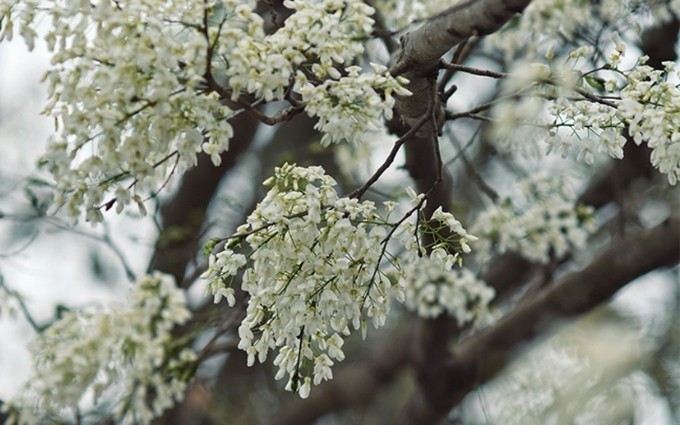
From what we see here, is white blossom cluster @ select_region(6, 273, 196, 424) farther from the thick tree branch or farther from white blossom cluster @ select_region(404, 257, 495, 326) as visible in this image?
the thick tree branch

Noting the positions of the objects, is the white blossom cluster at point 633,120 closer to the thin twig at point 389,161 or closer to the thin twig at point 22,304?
the thin twig at point 389,161

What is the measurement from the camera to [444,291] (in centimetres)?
432

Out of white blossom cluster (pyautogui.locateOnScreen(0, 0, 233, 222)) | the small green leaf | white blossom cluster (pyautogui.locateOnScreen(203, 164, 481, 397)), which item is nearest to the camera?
white blossom cluster (pyautogui.locateOnScreen(0, 0, 233, 222))

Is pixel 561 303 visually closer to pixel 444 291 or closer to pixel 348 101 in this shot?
pixel 444 291

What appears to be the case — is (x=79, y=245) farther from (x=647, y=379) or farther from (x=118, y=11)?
(x=118, y=11)

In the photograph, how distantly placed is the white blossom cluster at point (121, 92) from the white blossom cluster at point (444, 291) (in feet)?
7.97

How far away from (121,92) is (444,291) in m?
2.67

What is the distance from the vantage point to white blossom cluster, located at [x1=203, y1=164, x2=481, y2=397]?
2076mm

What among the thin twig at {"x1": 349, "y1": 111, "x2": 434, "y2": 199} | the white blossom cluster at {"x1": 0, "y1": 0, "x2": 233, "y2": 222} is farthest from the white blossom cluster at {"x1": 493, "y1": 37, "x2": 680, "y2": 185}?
the white blossom cluster at {"x1": 0, "y1": 0, "x2": 233, "y2": 222}

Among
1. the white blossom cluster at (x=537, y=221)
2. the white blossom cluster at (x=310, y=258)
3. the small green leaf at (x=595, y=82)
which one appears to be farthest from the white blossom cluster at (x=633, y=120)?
the white blossom cluster at (x=537, y=221)

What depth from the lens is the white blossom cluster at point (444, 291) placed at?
170 inches

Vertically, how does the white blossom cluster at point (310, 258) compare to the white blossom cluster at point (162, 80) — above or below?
below

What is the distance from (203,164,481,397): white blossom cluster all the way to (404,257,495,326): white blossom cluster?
2070 millimetres

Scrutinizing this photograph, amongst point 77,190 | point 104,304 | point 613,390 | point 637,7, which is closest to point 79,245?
point 104,304
